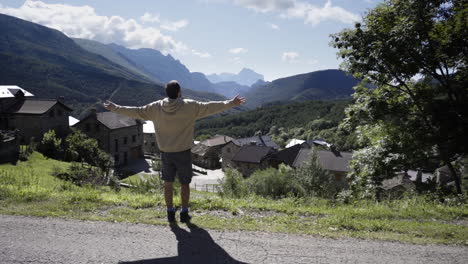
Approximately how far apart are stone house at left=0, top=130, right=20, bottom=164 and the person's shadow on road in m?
30.0

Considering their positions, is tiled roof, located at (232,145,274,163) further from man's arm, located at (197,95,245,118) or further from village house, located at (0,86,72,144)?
man's arm, located at (197,95,245,118)

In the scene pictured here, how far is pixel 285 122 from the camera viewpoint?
16938 cm

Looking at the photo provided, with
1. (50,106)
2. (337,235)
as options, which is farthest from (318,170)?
(50,106)

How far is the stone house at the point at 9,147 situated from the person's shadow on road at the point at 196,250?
1182 inches

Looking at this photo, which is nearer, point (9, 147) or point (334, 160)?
point (9, 147)

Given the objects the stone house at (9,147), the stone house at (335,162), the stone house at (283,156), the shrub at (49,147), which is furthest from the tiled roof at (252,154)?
the stone house at (9,147)

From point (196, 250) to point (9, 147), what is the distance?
31646mm

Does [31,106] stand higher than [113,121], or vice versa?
[31,106]

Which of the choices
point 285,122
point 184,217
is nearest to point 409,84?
point 184,217

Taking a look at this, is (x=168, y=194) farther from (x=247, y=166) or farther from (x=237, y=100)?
(x=247, y=166)

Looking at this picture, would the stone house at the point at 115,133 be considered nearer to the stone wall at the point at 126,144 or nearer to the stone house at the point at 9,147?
the stone wall at the point at 126,144

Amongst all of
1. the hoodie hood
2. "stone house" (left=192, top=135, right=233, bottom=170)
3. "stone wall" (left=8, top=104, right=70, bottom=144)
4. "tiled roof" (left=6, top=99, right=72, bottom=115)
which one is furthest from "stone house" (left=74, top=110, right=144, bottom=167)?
the hoodie hood

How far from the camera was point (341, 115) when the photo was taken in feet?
501

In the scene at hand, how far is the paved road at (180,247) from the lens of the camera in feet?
14.1
